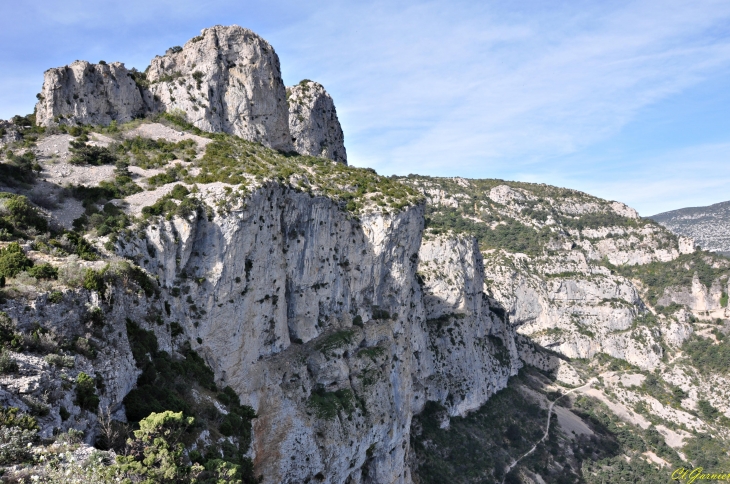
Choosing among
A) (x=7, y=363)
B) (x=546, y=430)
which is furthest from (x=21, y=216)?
(x=546, y=430)

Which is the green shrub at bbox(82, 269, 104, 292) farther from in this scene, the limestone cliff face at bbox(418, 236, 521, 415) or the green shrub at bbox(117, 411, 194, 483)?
the limestone cliff face at bbox(418, 236, 521, 415)

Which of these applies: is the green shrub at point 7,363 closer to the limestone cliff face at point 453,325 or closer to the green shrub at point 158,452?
the green shrub at point 158,452

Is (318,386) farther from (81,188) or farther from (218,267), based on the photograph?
(81,188)

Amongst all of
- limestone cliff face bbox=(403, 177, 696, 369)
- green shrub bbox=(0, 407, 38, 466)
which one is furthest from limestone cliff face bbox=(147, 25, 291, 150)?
limestone cliff face bbox=(403, 177, 696, 369)

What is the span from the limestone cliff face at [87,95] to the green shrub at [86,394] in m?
30.3

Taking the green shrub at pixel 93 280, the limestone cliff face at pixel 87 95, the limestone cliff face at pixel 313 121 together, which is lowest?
the green shrub at pixel 93 280

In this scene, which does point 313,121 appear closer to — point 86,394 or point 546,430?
point 86,394

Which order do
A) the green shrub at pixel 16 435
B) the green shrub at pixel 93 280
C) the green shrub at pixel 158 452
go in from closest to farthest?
the green shrub at pixel 16 435
the green shrub at pixel 158 452
the green shrub at pixel 93 280

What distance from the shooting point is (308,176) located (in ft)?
136

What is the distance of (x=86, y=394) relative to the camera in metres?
13.9

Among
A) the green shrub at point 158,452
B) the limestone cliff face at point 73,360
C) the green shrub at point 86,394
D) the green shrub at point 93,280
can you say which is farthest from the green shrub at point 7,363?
the green shrub at point 93,280

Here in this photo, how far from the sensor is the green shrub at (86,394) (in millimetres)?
13734

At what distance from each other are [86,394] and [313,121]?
51339mm

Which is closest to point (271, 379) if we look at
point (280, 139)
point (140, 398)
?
point (140, 398)
